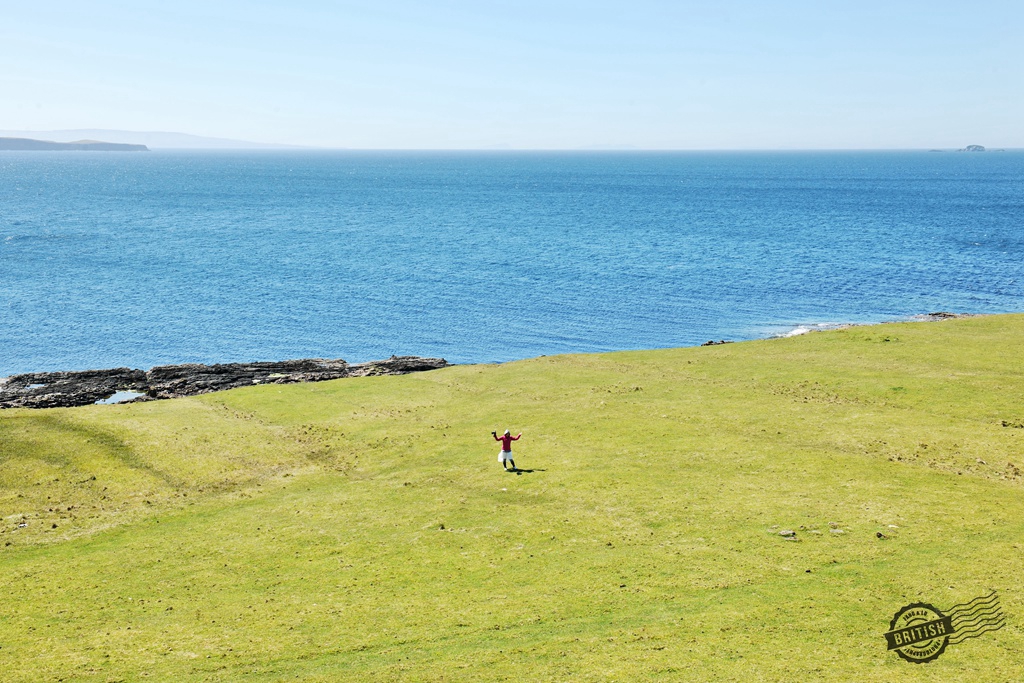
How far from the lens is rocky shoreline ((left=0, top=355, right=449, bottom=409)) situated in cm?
6325

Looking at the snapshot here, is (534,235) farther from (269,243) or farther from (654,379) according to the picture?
(654,379)

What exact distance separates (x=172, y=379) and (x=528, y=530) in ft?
153

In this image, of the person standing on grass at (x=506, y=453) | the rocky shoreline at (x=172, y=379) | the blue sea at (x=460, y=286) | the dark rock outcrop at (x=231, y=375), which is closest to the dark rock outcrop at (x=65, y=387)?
the rocky shoreline at (x=172, y=379)

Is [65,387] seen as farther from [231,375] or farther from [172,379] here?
[231,375]

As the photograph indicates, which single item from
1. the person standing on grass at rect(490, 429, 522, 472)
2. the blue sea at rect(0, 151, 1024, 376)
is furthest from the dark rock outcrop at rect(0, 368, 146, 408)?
the person standing on grass at rect(490, 429, 522, 472)

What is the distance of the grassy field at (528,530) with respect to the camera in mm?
23391

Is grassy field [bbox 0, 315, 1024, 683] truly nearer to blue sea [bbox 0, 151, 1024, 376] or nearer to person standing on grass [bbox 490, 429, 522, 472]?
person standing on grass [bbox 490, 429, 522, 472]

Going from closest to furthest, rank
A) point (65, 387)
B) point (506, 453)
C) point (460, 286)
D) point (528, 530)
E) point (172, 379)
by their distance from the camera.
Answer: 1. point (528, 530)
2. point (506, 453)
3. point (65, 387)
4. point (172, 379)
5. point (460, 286)

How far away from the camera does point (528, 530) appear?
3225cm

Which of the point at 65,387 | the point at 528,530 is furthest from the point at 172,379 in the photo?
the point at 528,530

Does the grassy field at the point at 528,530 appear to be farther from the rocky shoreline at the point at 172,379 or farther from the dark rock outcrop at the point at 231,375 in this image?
the rocky shoreline at the point at 172,379

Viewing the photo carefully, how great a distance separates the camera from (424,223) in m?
197

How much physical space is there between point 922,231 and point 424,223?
371ft

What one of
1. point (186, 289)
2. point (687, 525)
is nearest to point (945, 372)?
point (687, 525)
